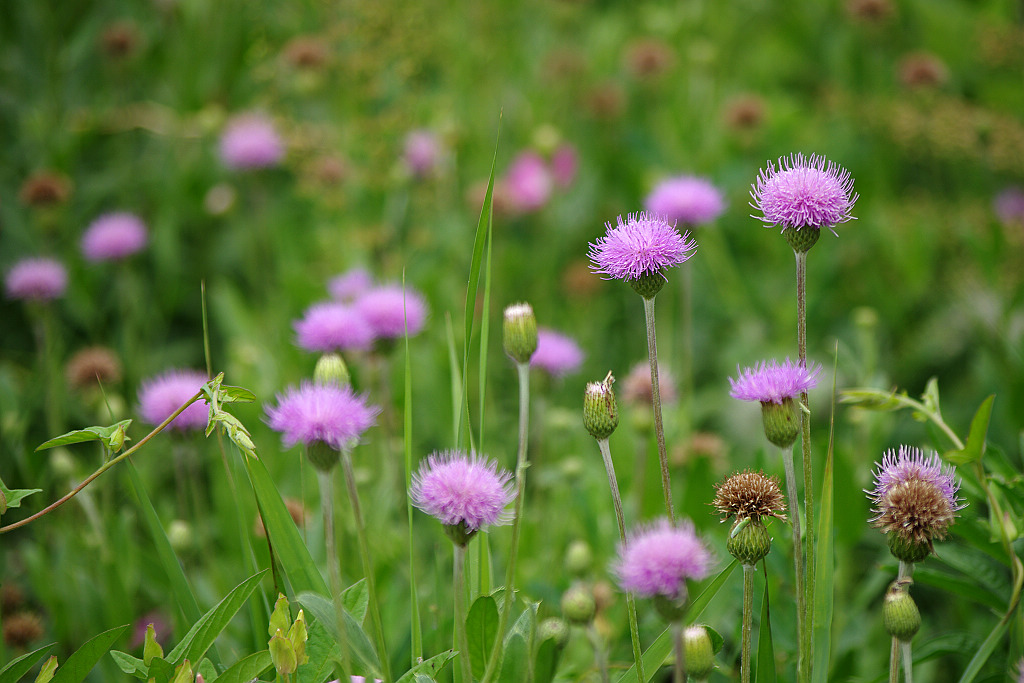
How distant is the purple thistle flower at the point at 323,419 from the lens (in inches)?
30.0

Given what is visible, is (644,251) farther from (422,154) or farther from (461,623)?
(422,154)

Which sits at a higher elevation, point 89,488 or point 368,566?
point 89,488

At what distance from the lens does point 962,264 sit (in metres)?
2.14

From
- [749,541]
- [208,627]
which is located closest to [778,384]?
[749,541]

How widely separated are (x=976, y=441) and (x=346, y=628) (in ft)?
2.16

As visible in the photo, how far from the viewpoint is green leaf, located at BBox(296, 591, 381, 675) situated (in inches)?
31.1

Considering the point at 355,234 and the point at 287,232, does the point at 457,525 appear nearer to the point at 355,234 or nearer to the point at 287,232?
the point at 355,234

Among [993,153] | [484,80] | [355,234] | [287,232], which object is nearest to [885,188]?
[993,153]

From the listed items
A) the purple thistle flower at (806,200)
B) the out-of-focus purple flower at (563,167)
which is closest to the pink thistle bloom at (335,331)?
the purple thistle flower at (806,200)

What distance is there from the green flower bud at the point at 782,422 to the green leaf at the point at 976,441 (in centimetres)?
19

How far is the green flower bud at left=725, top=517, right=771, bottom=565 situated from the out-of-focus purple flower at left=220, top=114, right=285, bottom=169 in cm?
169

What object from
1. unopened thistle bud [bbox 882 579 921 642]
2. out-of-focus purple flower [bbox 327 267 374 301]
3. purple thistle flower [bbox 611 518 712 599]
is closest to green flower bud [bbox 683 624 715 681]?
purple thistle flower [bbox 611 518 712 599]

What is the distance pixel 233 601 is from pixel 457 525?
272mm

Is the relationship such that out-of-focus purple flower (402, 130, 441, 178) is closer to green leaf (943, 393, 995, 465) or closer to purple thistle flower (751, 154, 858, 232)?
purple thistle flower (751, 154, 858, 232)
